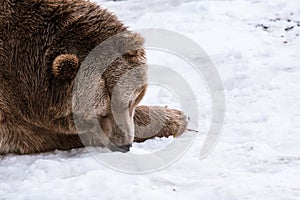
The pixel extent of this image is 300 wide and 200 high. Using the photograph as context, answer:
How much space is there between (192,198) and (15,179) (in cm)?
116

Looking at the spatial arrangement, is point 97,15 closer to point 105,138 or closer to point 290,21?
point 105,138

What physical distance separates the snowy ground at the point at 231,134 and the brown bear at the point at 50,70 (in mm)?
214

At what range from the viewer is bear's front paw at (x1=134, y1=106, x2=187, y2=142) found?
16.2 ft

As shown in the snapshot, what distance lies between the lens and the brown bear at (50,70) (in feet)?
14.3

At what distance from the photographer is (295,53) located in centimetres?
671

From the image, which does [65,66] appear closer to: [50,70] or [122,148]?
[50,70]

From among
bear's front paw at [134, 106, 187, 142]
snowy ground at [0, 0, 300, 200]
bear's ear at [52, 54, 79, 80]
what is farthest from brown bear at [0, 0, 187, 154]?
bear's front paw at [134, 106, 187, 142]

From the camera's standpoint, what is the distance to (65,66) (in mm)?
4230

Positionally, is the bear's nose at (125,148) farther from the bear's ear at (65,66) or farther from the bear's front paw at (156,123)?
the bear's ear at (65,66)

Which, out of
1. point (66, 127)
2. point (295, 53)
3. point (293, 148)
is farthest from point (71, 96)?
point (295, 53)

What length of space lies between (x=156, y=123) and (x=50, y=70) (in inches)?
43.4

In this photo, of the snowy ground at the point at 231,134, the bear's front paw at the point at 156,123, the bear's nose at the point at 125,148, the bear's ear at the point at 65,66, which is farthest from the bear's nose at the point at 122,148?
the bear's ear at the point at 65,66

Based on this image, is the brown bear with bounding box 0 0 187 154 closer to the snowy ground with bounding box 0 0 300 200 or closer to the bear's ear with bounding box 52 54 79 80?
the bear's ear with bounding box 52 54 79 80

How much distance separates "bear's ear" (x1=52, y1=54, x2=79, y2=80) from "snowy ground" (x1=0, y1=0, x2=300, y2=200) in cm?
57
